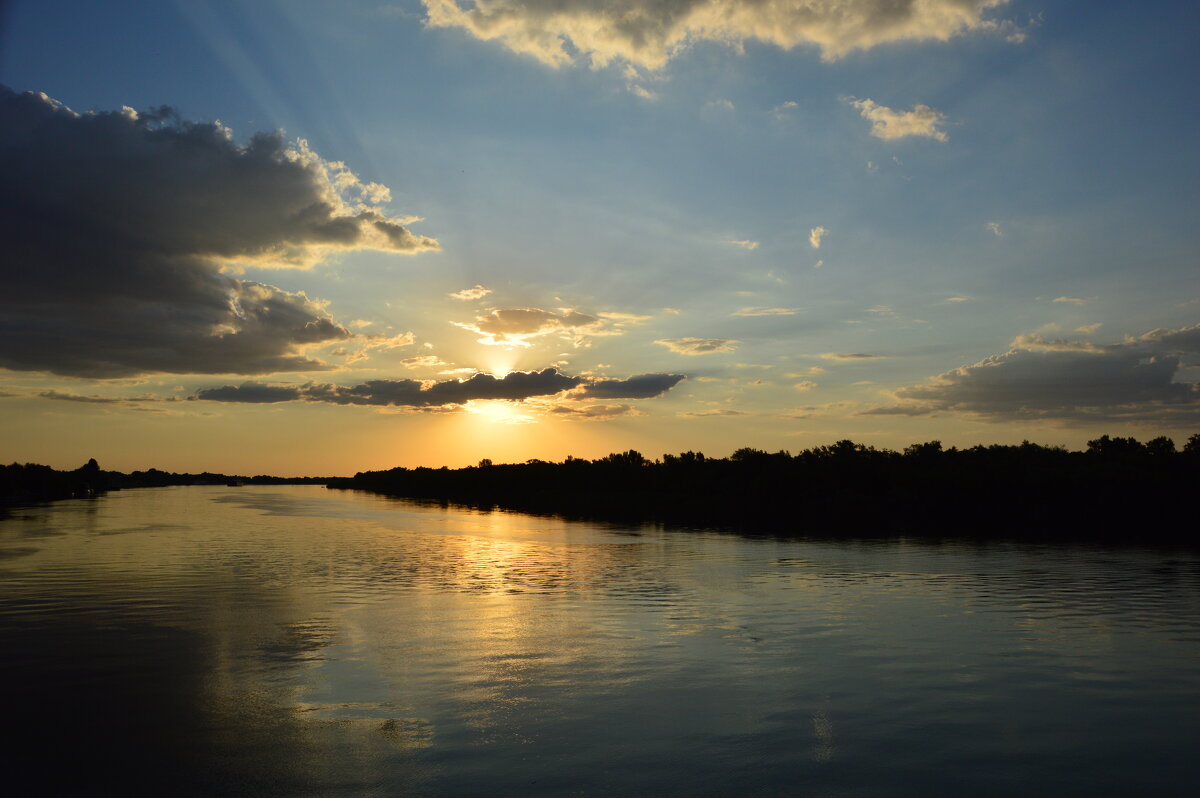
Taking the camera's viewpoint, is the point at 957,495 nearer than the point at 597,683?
No

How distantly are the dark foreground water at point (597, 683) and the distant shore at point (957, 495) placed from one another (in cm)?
4510

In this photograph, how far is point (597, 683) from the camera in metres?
19.8

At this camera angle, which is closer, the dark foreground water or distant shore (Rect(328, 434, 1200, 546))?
the dark foreground water

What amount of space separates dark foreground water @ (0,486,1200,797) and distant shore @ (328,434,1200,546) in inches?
1776

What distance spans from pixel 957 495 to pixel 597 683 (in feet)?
364

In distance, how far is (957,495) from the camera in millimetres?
117188

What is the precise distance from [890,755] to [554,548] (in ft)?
162

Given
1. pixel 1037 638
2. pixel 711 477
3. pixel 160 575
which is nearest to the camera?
pixel 1037 638

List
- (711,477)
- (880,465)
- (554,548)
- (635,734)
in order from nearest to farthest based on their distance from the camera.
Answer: (635,734), (554,548), (880,465), (711,477)

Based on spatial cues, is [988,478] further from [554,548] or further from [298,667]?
[298,667]

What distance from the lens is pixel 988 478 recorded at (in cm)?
11600

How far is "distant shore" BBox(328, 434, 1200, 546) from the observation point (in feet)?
285

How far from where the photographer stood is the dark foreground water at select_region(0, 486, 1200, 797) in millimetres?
13953

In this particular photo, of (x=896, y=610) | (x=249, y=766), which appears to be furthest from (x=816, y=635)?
(x=249, y=766)
